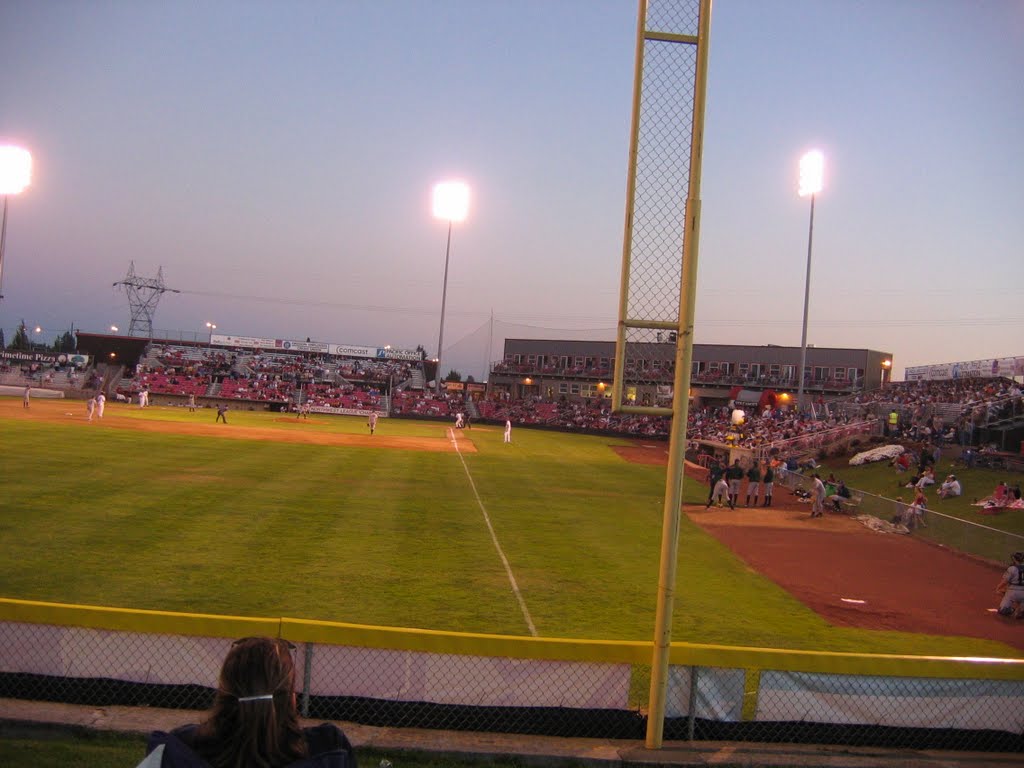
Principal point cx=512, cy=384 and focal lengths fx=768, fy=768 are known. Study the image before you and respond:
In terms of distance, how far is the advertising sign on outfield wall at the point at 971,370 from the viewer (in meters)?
44.1

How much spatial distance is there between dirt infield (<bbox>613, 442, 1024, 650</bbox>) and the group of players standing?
74cm

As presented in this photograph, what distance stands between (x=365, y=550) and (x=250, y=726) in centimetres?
1227

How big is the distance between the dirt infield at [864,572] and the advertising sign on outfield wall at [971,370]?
28.7m

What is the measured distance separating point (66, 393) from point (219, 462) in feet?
140

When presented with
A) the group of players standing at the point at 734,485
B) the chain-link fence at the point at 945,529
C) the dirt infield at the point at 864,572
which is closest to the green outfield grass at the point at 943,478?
the chain-link fence at the point at 945,529

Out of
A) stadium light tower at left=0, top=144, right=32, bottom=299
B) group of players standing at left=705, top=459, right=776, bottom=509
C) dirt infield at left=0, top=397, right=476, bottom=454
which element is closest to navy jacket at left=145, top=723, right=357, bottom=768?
group of players standing at left=705, top=459, right=776, bottom=509

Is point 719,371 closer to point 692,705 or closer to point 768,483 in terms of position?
point 768,483

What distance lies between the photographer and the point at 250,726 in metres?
2.65

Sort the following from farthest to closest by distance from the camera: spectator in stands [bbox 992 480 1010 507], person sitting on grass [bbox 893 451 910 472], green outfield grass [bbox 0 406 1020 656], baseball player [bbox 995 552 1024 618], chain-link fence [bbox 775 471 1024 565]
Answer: person sitting on grass [bbox 893 451 910 472]
spectator in stands [bbox 992 480 1010 507]
chain-link fence [bbox 775 471 1024 565]
baseball player [bbox 995 552 1024 618]
green outfield grass [bbox 0 406 1020 656]

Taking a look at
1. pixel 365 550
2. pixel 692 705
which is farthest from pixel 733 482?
pixel 692 705

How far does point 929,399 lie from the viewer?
40062 millimetres

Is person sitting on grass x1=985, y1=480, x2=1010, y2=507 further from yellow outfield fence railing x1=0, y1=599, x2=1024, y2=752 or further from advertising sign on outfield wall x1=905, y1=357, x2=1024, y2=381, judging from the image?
advertising sign on outfield wall x1=905, y1=357, x2=1024, y2=381

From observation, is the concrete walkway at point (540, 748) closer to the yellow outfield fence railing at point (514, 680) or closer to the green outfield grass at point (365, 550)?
the yellow outfield fence railing at point (514, 680)

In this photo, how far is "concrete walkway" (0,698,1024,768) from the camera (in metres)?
5.93
